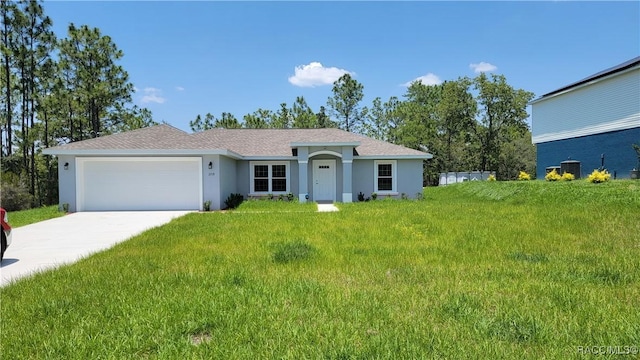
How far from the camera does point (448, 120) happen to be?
128ft

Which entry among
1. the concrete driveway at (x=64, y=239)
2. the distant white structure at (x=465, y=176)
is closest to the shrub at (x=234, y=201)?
the concrete driveway at (x=64, y=239)

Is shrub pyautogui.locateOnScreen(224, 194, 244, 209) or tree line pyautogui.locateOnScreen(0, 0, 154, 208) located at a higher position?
tree line pyautogui.locateOnScreen(0, 0, 154, 208)

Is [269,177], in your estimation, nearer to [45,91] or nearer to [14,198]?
[14,198]

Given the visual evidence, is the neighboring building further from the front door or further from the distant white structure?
the front door

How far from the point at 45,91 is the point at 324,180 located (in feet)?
80.0

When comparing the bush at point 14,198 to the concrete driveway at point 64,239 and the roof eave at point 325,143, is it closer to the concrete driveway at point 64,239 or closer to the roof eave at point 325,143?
the concrete driveway at point 64,239

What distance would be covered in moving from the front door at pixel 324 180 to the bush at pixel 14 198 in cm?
1742

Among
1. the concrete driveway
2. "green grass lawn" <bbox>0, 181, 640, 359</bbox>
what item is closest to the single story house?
the concrete driveway

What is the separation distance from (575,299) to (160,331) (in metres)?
4.44

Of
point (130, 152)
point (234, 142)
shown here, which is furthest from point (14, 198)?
point (234, 142)

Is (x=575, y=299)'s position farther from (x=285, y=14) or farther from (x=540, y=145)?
(x=540, y=145)

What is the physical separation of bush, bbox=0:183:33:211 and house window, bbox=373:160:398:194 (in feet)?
68.4

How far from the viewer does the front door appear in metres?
18.7

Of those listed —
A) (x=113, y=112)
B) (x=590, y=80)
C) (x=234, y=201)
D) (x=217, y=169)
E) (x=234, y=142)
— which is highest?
(x=113, y=112)
